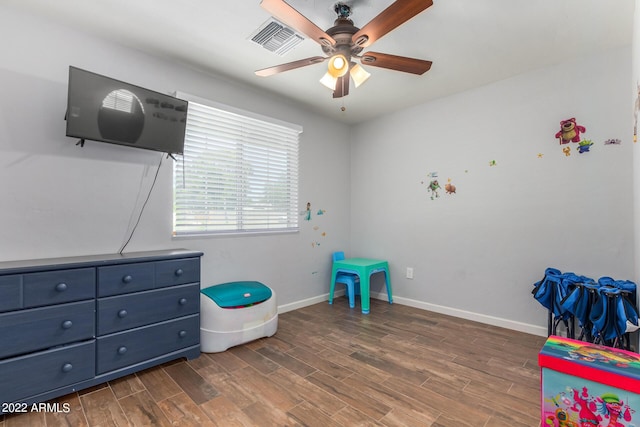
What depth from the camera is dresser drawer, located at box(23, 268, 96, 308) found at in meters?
1.68

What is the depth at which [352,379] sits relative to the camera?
2025mm

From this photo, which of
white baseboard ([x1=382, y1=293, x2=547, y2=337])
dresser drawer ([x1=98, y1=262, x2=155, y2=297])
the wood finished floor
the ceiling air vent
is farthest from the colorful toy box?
the ceiling air vent

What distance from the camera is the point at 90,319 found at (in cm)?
185

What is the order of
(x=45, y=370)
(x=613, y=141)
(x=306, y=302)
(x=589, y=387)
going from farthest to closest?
(x=306, y=302) < (x=613, y=141) < (x=45, y=370) < (x=589, y=387)

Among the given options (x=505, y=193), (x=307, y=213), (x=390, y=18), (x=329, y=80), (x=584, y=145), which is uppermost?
(x=390, y=18)

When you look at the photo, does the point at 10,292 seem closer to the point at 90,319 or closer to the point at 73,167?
the point at 90,319

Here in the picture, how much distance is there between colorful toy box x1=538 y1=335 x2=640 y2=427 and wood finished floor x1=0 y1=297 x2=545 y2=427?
28cm

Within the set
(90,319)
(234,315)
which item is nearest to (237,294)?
(234,315)

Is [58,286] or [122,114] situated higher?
[122,114]

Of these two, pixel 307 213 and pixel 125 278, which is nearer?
pixel 125 278

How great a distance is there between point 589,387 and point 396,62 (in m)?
2.00

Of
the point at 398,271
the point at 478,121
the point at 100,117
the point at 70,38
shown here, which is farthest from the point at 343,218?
the point at 70,38

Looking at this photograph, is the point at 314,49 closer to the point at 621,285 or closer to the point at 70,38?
the point at 70,38

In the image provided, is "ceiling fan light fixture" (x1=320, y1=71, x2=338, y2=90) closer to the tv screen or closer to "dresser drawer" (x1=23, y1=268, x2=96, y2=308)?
the tv screen
